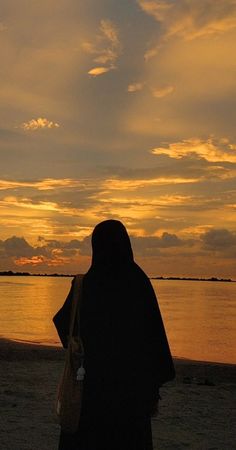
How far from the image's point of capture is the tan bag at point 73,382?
12.4 ft

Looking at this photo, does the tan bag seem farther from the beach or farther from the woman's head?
the beach

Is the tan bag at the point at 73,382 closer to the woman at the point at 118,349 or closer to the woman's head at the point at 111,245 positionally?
the woman at the point at 118,349

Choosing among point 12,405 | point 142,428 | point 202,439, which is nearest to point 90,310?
point 142,428

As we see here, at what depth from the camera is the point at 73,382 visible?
12.5 feet

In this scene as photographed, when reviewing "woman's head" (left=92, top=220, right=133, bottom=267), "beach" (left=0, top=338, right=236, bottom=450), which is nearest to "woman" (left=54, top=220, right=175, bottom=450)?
"woman's head" (left=92, top=220, right=133, bottom=267)

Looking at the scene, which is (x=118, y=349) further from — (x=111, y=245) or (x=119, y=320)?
(x=111, y=245)

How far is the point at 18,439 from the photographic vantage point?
7.31 meters

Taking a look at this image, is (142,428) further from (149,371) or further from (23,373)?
(23,373)

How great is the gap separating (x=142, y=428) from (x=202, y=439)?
4.27m

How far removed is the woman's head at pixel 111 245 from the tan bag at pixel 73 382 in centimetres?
22

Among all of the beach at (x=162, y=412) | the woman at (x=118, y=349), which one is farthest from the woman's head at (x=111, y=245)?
the beach at (x=162, y=412)

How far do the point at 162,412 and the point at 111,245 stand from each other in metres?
6.25

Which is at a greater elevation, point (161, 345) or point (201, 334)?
point (161, 345)

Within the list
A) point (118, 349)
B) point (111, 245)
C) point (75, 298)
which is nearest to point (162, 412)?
point (118, 349)
